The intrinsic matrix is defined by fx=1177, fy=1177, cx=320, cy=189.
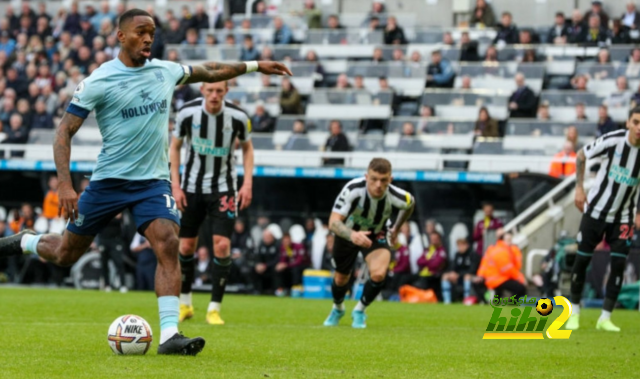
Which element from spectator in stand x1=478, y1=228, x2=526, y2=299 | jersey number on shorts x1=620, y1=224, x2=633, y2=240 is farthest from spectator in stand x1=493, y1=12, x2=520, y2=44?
jersey number on shorts x1=620, y1=224, x2=633, y2=240

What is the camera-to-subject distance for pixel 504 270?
1855 cm

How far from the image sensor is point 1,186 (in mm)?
24547

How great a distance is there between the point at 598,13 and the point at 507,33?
6.20 ft

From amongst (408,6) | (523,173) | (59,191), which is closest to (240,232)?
(523,173)

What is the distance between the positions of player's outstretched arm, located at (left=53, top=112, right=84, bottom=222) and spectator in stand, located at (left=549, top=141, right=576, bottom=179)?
1341 cm

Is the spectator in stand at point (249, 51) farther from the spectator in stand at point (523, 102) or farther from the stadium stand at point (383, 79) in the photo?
the spectator in stand at point (523, 102)

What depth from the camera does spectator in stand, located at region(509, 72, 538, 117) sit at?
2219cm

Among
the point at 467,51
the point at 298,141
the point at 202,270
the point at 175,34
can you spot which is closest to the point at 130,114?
the point at 202,270

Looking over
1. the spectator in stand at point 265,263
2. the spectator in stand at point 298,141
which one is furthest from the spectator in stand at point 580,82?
the spectator in stand at point 265,263

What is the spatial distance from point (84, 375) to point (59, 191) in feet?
4.87

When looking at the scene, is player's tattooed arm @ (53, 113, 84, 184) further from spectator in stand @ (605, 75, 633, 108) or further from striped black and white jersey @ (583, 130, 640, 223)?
spectator in stand @ (605, 75, 633, 108)

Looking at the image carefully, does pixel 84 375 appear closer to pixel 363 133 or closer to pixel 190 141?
pixel 190 141

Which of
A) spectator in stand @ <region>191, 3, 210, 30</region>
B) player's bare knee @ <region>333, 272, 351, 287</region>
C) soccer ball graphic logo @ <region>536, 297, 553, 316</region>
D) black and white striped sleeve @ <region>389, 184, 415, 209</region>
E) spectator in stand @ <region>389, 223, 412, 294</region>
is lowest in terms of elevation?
spectator in stand @ <region>389, 223, 412, 294</region>

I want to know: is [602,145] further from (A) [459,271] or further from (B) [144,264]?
Result: (B) [144,264]
